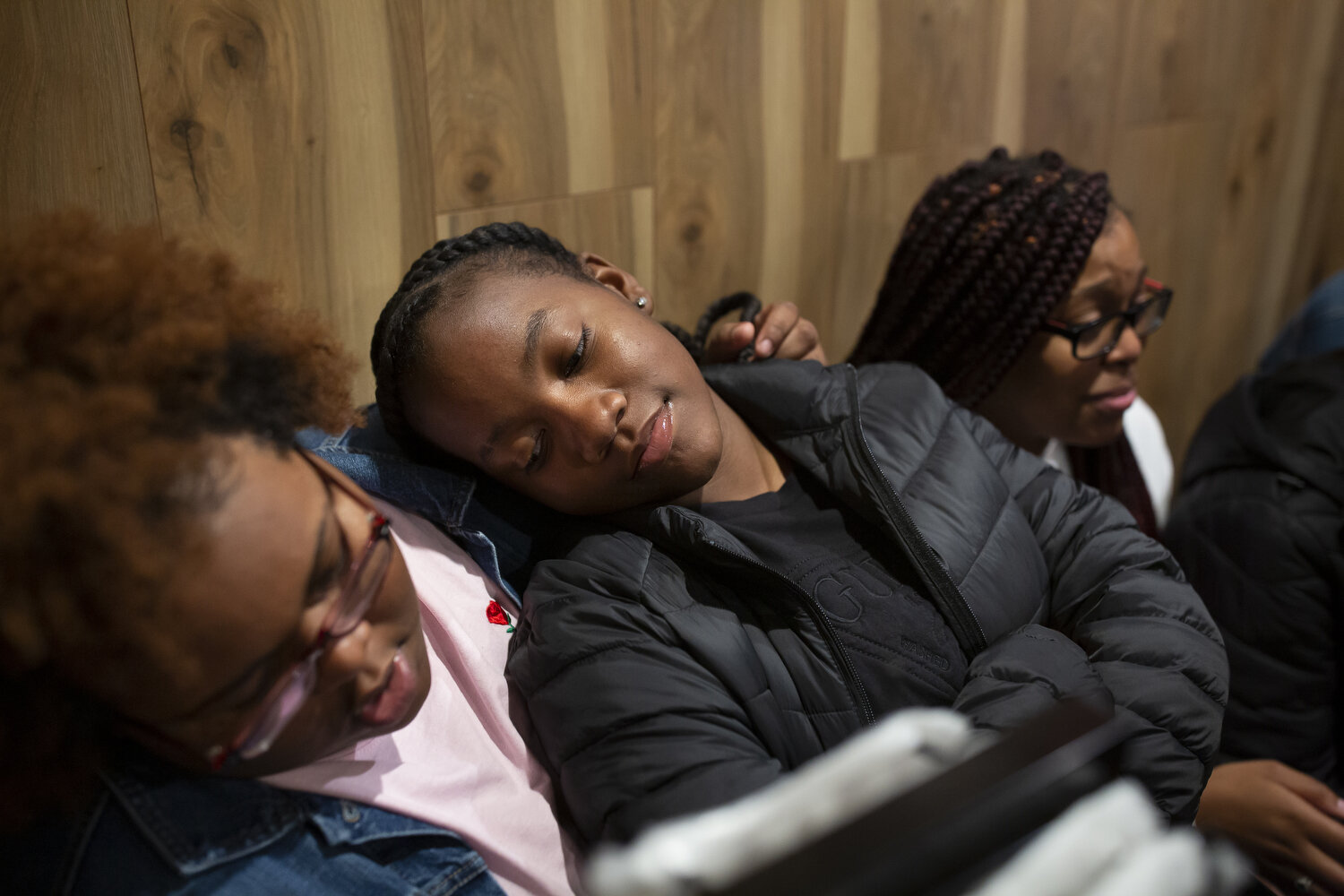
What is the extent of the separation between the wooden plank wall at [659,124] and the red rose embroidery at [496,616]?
1.45ft

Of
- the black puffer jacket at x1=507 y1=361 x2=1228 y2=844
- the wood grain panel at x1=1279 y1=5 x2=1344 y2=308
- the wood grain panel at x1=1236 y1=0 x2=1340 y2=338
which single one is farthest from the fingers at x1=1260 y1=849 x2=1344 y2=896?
the wood grain panel at x1=1279 y1=5 x2=1344 y2=308

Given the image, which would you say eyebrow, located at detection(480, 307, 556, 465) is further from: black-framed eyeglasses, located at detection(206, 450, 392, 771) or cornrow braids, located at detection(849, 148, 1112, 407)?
cornrow braids, located at detection(849, 148, 1112, 407)

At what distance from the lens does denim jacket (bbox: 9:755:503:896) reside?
793 mm

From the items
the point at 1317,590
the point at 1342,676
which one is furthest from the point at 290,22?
the point at 1342,676

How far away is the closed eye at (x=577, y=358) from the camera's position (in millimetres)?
1100

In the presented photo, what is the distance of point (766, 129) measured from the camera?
1.81m

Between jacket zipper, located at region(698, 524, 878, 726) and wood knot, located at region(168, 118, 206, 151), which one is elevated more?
wood knot, located at region(168, 118, 206, 151)

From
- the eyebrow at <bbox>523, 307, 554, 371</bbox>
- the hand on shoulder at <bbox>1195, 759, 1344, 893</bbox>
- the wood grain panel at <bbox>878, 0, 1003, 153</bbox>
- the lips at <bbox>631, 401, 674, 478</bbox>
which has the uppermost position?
the wood grain panel at <bbox>878, 0, 1003, 153</bbox>

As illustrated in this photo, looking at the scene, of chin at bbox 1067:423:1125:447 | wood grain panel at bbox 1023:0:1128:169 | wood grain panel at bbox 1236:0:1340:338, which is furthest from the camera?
wood grain panel at bbox 1236:0:1340:338

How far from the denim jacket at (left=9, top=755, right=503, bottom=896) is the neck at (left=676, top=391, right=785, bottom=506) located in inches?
19.9

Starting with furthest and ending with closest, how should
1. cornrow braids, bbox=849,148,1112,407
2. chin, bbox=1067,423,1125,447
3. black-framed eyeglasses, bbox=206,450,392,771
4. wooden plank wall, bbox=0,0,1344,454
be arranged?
chin, bbox=1067,423,1125,447
cornrow braids, bbox=849,148,1112,407
wooden plank wall, bbox=0,0,1344,454
black-framed eyeglasses, bbox=206,450,392,771

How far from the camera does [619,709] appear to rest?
37.3 inches

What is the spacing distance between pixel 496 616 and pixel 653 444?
29cm

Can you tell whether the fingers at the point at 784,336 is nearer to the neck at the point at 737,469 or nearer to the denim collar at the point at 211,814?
the neck at the point at 737,469
